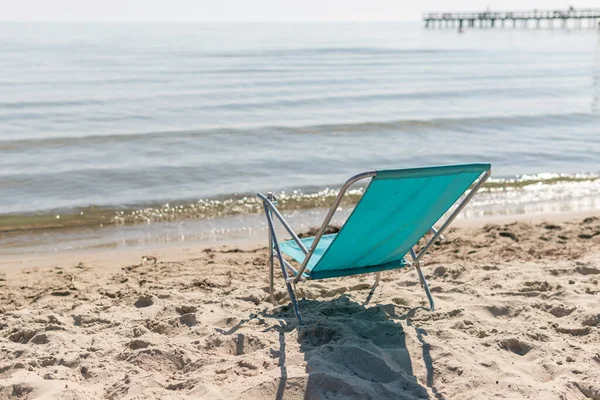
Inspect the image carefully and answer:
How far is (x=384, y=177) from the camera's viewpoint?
3.49m

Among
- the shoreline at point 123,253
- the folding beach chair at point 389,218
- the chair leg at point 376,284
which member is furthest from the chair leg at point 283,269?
the shoreline at point 123,253

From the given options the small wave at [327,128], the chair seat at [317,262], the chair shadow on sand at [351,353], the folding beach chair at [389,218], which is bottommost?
the chair shadow on sand at [351,353]

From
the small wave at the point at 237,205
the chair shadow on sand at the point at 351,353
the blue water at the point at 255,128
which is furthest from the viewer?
the blue water at the point at 255,128

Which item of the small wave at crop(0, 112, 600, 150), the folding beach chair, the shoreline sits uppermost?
the small wave at crop(0, 112, 600, 150)

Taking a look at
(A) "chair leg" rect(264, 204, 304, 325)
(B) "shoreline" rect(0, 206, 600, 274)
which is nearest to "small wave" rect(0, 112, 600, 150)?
(B) "shoreline" rect(0, 206, 600, 274)

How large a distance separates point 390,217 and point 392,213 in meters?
0.03

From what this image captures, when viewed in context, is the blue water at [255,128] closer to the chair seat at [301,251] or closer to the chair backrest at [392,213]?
the chair seat at [301,251]

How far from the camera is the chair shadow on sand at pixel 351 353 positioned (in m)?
3.27

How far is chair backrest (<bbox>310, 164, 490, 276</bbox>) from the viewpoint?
12.0 feet

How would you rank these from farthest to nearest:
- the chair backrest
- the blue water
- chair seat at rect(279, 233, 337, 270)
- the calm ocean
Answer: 1. the blue water
2. the calm ocean
3. chair seat at rect(279, 233, 337, 270)
4. the chair backrest

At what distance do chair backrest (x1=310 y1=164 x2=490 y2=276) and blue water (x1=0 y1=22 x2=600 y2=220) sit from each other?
4.99 meters

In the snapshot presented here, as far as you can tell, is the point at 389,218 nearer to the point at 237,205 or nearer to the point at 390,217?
the point at 390,217

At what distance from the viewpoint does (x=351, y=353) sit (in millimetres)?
3639

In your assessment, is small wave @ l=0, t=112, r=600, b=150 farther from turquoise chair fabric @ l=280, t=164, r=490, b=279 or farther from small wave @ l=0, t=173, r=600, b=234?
turquoise chair fabric @ l=280, t=164, r=490, b=279
